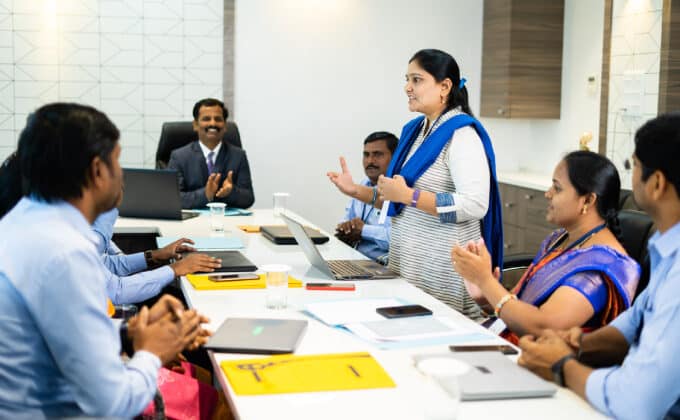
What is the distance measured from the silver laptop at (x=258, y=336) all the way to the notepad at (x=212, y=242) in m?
1.20

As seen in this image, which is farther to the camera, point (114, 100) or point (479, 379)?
point (114, 100)

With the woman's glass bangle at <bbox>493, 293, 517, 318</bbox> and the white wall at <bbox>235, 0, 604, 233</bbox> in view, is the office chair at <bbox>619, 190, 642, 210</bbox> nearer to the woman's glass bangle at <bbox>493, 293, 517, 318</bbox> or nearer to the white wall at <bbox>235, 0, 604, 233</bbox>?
the woman's glass bangle at <bbox>493, 293, 517, 318</bbox>

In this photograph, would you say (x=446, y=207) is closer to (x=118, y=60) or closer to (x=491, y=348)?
(x=491, y=348)

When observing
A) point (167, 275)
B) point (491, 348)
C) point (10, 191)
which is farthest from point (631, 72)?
point (10, 191)

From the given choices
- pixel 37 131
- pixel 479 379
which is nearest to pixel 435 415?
pixel 479 379

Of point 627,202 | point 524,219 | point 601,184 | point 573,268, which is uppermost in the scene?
point 601,184

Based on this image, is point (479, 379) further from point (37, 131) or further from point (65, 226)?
point (37, 131)

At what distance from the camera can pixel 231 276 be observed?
272cm

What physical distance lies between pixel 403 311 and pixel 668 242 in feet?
2.70

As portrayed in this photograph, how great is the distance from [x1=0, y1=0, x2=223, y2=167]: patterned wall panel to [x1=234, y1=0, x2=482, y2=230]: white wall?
318 mm

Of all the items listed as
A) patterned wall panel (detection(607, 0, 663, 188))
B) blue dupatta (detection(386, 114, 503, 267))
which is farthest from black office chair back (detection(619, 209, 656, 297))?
patterned wall panel (detection(607, 0, 663, 188))

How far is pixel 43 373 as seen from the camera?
1.51 metres

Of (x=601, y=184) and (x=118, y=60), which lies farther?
(x=118, y=60)

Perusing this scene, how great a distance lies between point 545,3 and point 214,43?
7.93 feet
